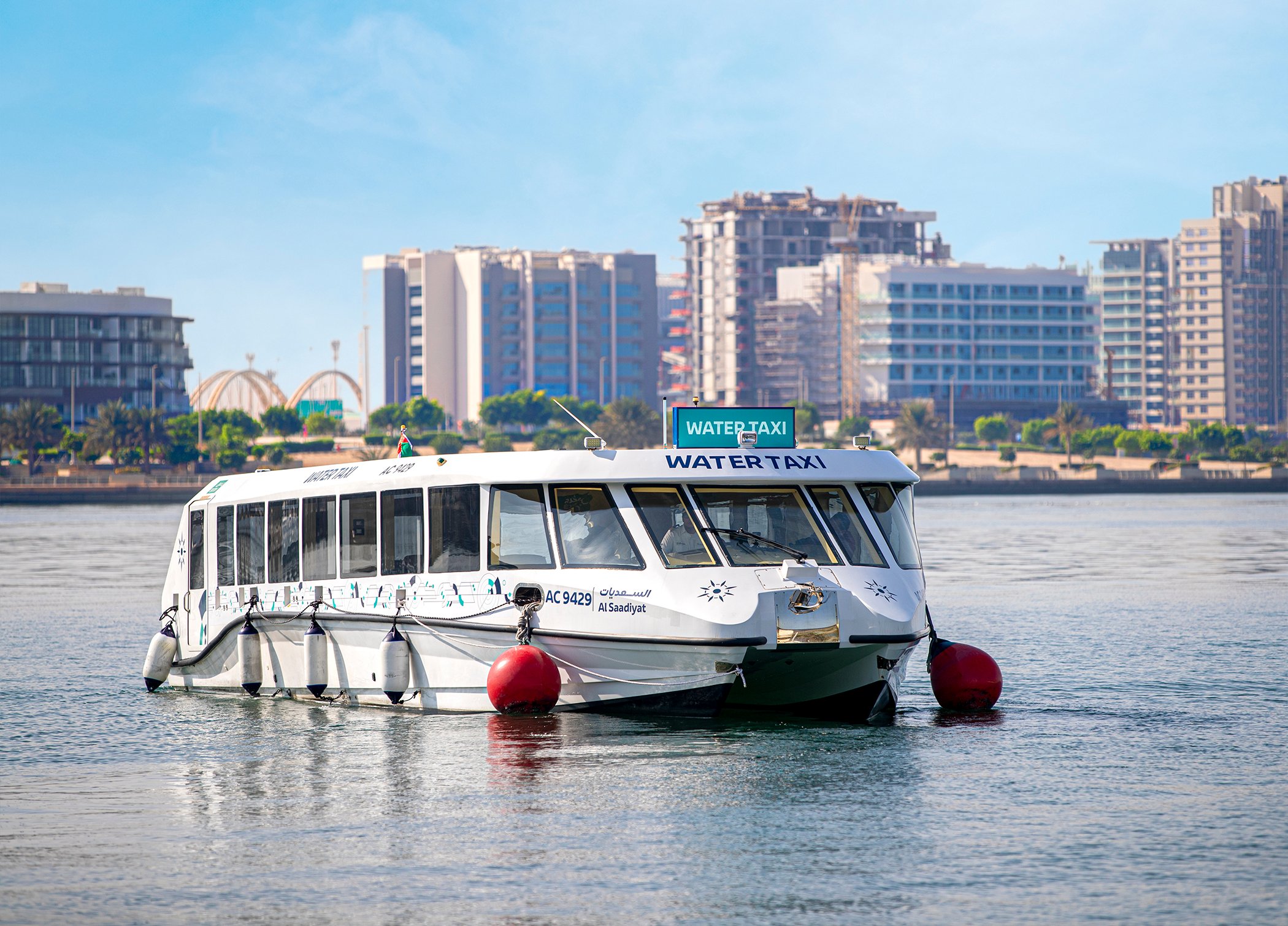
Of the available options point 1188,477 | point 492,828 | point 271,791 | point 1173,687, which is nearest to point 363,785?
point 271,791

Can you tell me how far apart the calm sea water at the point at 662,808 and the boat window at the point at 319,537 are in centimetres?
200

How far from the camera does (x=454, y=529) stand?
22844 mm

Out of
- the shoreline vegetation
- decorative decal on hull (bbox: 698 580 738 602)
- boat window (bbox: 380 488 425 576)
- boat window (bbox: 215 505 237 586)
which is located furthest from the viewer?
the shoreline vegetation

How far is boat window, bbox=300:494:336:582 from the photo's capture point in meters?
24.9

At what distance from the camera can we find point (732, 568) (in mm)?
20891

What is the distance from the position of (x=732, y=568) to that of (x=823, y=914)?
7.51 meters

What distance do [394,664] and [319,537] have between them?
107 inches

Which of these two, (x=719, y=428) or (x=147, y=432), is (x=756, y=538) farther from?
(x=147, y=432)

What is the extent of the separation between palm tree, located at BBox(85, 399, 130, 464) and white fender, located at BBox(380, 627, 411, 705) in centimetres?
15374

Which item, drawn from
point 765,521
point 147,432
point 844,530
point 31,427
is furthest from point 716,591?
point 147,432

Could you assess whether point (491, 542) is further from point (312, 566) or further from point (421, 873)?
point (421, 873)

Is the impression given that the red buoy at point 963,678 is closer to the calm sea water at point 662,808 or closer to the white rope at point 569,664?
the calm sea water at point 662,808

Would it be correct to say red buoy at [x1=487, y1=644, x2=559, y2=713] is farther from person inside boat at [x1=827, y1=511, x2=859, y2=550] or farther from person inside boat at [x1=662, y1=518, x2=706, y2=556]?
person inside boat at [x1=827, y1=511, x2=859, y2=550]

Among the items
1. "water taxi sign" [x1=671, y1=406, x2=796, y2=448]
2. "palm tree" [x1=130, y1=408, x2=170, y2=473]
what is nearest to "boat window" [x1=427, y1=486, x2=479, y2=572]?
"water taxi sign" [x1=671, y1=406, x2=796, y2=448]
